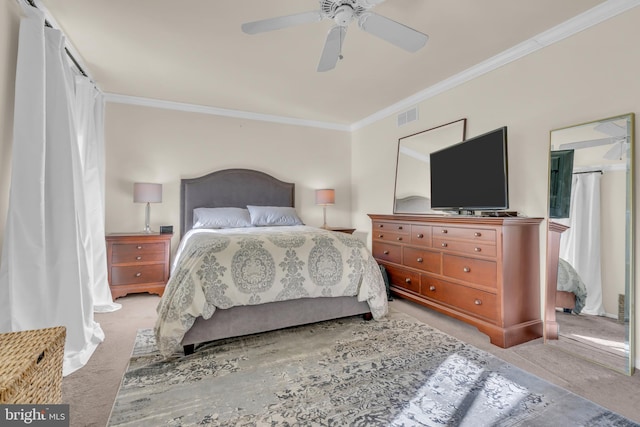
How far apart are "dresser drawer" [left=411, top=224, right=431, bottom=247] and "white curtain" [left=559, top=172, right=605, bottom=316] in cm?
109

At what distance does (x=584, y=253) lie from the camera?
231 centimetres

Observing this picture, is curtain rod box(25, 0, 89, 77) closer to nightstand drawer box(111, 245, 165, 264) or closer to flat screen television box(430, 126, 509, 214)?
nightstand drawer box(111, 245, 165, 264)

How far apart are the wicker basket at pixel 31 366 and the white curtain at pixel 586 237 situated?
10.5 feet

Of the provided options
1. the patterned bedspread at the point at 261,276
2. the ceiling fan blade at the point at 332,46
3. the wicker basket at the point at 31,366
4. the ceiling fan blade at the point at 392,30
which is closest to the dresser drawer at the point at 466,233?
the patterned bedspread at the point at 261,276

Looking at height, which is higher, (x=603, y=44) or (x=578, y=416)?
(x=603, y=44)

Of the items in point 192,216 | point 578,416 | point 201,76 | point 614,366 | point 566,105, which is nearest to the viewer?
point 578,416

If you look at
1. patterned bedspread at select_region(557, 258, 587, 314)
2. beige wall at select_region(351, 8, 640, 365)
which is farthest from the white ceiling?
patterned bedspread at select_region(557, 258, 587, 314)

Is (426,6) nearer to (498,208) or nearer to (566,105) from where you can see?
(566,105)

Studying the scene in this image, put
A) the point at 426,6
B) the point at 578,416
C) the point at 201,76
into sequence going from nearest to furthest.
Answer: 1. the point at 578,416
2. the point at 426,6
3. the point at 201,76

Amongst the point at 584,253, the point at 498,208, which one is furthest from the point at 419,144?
the point at 584,253

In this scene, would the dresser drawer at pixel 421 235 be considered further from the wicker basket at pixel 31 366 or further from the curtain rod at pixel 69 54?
the curtain rod at pixel 69 54

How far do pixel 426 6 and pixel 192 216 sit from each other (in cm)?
363

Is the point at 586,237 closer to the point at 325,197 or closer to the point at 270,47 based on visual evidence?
the point at 270,47

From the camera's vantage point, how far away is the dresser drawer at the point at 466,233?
8.24ft
